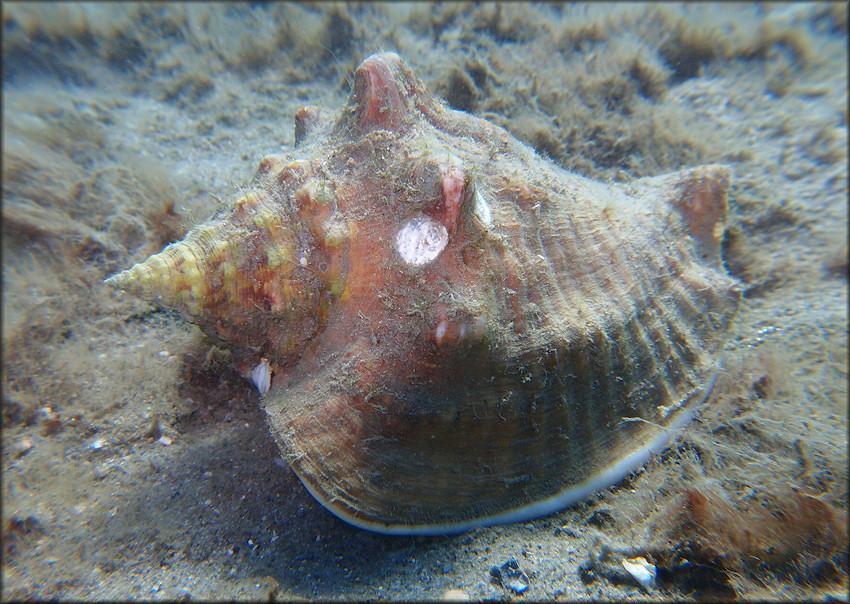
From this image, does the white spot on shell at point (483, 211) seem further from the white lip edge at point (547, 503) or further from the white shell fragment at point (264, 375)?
the white lip edge at point (547, 503)

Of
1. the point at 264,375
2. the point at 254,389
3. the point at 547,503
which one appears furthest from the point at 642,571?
the point at 254,389

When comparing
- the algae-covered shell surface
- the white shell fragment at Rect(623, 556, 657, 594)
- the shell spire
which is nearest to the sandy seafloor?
the white shell fragment at Rect(623, 556, 657, 594)

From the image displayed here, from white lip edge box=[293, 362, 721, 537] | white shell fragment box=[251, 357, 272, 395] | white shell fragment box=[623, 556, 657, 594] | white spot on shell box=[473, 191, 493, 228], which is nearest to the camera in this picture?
white shell fragment box=[623, 556, 657, 594]

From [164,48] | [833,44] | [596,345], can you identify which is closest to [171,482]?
[596,345]

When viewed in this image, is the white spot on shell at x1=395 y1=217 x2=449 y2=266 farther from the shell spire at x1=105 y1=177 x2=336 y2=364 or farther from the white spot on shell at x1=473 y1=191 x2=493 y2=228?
the shell spire at x1=105 y1=177 x2=336 y2=364

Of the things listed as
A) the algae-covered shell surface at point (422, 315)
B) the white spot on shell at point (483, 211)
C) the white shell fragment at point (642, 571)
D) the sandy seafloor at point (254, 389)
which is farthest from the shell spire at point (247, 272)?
the white shell fragment at point (642, 571)

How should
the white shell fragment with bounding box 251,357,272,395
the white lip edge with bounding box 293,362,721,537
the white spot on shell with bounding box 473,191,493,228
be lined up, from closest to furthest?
the white spot on shell with bounding box 473,191,493,228 → the white lip edge with bounding box 293,362,721,537 → the white shell fragment with bounding box 251,357,272,395

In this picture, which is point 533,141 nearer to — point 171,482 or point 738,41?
point 738,41
